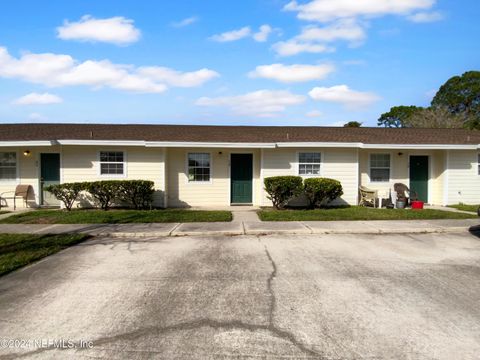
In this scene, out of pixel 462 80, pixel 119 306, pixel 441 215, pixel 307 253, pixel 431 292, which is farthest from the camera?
pixel 462 80

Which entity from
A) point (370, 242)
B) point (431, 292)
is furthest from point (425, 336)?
point (370, 242)

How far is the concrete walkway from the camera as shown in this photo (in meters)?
8.69

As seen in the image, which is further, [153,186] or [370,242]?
[153,186]

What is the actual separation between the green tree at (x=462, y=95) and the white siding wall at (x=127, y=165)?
4202 cm

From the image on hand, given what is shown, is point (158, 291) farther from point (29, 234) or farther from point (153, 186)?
point (153, 186)

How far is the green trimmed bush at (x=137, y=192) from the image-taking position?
12.6 m

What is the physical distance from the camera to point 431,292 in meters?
4.60

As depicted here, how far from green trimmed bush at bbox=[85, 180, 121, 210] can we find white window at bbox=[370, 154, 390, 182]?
1100cm

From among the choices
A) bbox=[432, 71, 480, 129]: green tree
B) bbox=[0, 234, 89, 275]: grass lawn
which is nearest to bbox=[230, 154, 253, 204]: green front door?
bbox=[0, 234, 89, 275]: grass lawn

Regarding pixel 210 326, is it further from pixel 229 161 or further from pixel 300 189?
pixel 229 161

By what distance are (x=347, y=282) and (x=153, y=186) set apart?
1003cm

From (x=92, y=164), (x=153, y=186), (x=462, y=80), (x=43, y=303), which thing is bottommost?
(x=43, y=303)

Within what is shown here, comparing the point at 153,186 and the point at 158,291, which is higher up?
the point at 153,186

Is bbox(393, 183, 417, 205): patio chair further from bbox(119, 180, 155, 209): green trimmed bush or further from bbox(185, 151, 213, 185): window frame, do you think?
bbox(119, 180, 155, 209): green trimmed bush
